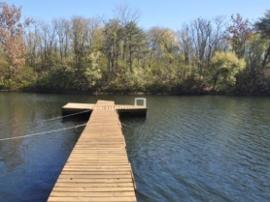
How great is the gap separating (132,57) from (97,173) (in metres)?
54.8

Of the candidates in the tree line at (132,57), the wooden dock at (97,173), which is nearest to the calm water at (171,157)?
the wooden dock at (97,173)

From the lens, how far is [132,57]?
64.9 metres

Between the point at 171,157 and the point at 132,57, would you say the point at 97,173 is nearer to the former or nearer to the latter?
the point at 171,157

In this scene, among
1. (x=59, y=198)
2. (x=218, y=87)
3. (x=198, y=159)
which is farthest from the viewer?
(x=218, y=87)

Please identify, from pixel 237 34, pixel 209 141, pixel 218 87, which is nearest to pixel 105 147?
pixel 209 141

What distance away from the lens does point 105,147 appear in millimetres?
14492

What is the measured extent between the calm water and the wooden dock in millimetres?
1124

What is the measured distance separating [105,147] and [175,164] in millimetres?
3016

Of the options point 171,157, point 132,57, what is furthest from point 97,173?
point 132,57

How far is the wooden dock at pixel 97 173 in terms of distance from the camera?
29.8ft

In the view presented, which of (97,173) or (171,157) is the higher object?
(97,173)

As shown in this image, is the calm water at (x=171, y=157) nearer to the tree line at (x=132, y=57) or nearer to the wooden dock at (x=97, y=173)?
the wooden dock at (x=97, y=173)

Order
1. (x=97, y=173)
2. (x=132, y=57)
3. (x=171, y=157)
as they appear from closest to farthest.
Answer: (x=97, y=173)
(x=171, y=157)
(x=132, y=57)

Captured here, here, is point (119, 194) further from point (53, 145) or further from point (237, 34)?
point (237, 34)
